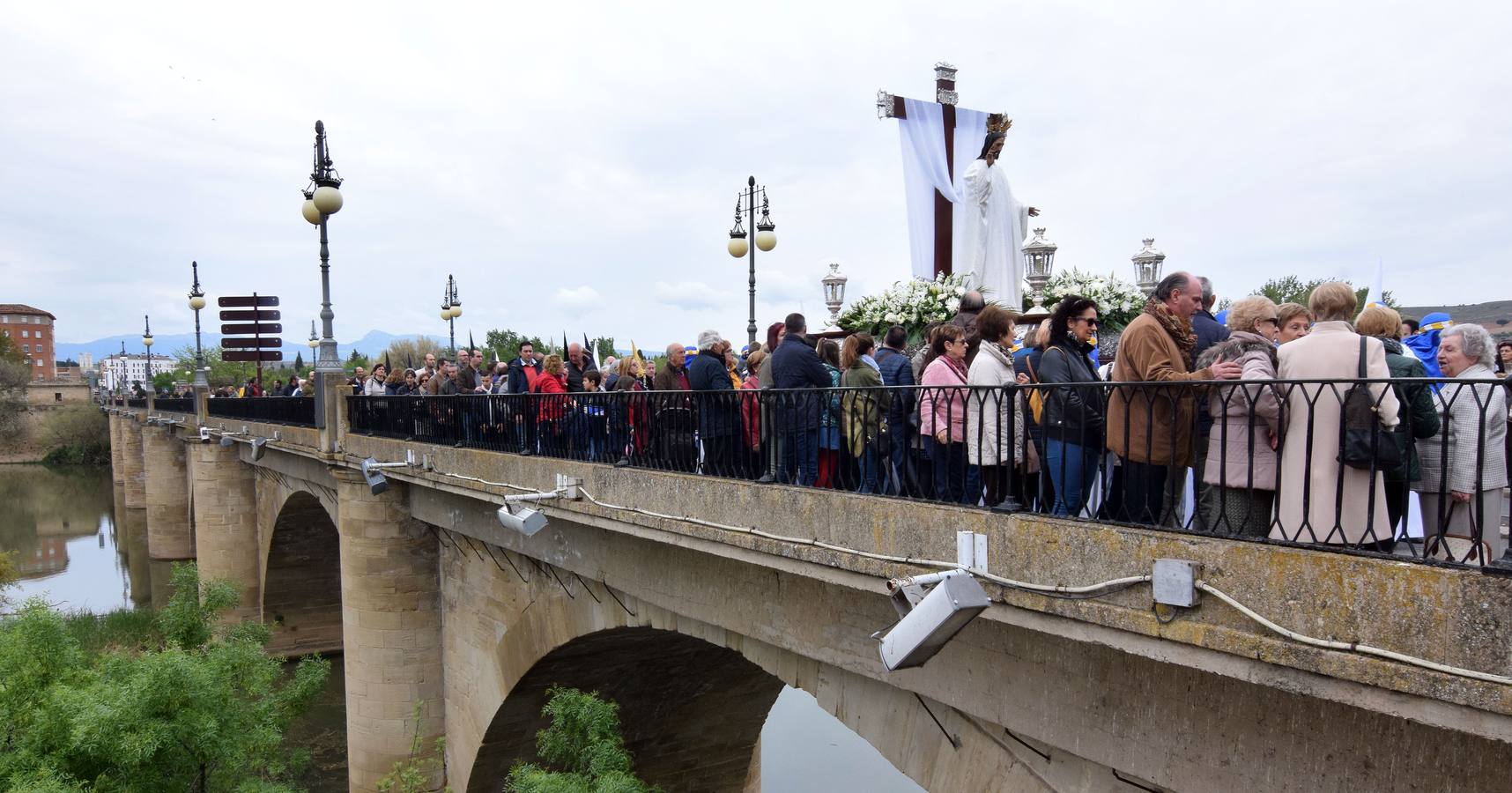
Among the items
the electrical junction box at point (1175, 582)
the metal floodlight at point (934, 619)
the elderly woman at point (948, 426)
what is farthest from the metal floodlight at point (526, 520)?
the electrical junction box at point (1175, 582)

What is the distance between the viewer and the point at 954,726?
17.7 ft

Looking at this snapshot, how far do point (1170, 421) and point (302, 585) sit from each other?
28291 millimetres

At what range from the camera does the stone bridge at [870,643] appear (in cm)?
323

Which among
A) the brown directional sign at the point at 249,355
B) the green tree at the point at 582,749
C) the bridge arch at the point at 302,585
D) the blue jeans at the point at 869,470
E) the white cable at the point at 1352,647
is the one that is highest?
the brown directional sign at the point at 249,355

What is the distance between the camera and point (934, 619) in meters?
4.01

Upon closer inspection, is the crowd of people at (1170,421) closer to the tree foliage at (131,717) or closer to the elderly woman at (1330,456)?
the elderly woman at (1330,456)

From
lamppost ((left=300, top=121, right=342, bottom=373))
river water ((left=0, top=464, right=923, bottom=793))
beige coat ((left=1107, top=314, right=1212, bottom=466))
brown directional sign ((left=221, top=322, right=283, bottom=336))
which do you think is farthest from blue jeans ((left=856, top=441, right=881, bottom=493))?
brown directional sign ((left=221, top=322, right=283, bottom=336))

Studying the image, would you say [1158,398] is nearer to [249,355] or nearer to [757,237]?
[757,237]

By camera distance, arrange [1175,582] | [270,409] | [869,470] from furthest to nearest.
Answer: [270,409], [869,470], [1175,582]

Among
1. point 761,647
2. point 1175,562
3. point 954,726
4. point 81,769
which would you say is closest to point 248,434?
point 81,769

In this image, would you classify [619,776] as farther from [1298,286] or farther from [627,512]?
[1298,286]

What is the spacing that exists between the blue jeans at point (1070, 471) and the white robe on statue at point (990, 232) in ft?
17.7

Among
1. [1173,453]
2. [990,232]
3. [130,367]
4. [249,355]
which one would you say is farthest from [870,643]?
[130,367]

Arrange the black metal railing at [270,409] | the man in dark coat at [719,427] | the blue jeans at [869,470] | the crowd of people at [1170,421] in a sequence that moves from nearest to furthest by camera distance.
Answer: the crowd of people at [1170,421], the blue jeans at [869,470], the man in dark coat at [719,427], the black metal railing at [270,409]
